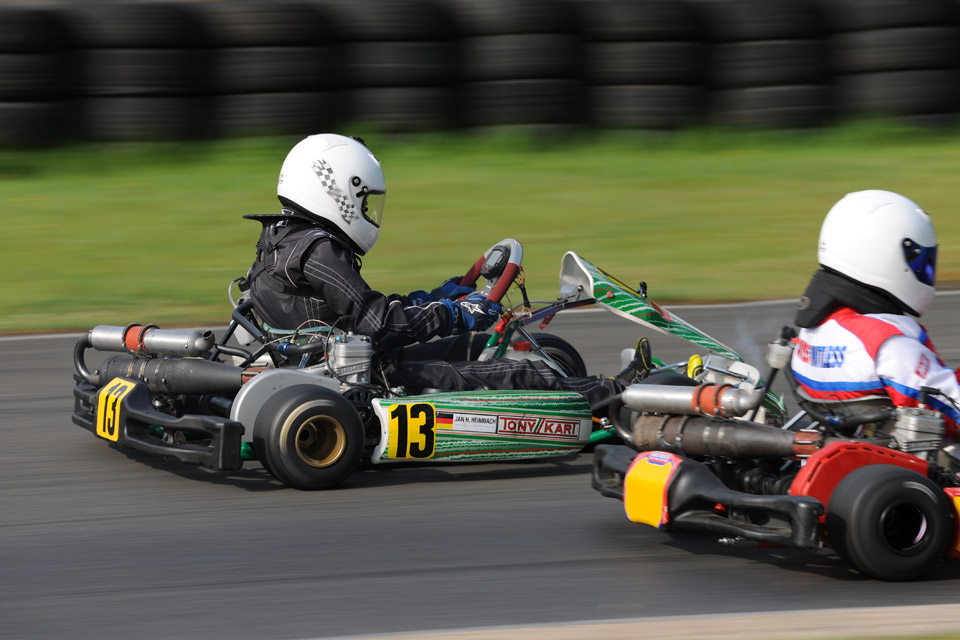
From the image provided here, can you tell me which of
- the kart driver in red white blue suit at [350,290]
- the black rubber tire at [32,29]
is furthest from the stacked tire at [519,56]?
the kart driver in red white blue suit at [350,290]

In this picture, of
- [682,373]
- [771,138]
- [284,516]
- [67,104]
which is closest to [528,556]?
[284,516]

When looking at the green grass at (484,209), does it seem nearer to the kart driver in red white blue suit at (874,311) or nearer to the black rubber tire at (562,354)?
the black rubber tire at (562,354)

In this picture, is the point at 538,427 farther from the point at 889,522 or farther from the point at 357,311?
the point at 889,522

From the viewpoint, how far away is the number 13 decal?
4.84m

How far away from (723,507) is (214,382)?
2011 millimetres

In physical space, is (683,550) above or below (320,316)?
below

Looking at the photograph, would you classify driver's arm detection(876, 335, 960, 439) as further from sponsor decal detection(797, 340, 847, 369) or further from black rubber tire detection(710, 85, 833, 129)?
black rubber tire detection(710, 85, 833, 129)

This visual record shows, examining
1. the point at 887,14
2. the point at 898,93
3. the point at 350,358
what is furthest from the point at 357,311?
the point at 898,93

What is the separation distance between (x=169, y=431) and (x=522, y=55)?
7221mm

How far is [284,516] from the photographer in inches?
177

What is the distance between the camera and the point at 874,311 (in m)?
4.03

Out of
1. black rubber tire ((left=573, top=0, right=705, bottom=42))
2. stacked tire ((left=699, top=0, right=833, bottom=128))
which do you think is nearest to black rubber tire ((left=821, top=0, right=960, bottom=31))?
stacked tire ((left=699, top=0, right=833, bottom=128))

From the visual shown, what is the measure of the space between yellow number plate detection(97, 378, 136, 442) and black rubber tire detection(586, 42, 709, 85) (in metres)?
7.50

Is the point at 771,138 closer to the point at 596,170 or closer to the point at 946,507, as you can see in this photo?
the point at 596,170
